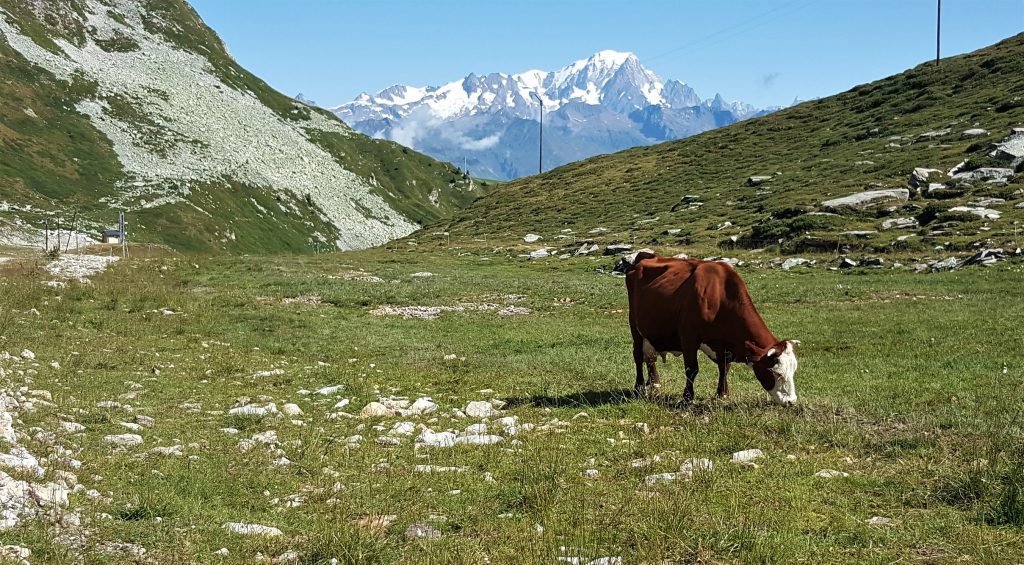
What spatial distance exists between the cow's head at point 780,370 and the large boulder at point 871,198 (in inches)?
2065

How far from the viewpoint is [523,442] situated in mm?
11227

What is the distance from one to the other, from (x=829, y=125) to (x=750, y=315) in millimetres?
104870

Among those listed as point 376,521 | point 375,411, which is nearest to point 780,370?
point 375,411

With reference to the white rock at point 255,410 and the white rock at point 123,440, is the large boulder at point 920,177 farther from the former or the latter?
the white rock at point 123,440

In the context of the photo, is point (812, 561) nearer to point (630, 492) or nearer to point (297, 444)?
point (630, 492)

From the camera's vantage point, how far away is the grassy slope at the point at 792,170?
61094mm

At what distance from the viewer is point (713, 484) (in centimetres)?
838

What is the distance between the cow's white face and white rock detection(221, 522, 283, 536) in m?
9.30

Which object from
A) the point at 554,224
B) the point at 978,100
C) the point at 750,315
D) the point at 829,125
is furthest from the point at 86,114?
the point at 750,315

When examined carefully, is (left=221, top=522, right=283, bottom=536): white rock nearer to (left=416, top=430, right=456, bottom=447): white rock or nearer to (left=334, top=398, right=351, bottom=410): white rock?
(left=416, top=430, right=456, bottom=447): white rock

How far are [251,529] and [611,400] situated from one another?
890 centimetres

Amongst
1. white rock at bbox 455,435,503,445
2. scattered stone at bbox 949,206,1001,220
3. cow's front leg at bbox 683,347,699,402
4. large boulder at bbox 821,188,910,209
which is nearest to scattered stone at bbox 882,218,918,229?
scattered stone at bbox 949,206,1001,220

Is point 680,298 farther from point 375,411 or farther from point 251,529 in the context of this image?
point 251,529

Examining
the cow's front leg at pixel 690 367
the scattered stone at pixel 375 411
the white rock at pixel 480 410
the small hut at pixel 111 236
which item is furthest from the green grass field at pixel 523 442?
the small hut at pixel 111 236
